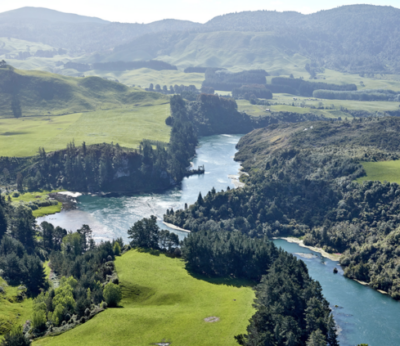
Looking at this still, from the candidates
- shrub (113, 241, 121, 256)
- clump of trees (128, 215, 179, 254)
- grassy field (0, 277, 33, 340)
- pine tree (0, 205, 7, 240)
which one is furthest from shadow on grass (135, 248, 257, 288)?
pine tree (0, 205, 7, 240)

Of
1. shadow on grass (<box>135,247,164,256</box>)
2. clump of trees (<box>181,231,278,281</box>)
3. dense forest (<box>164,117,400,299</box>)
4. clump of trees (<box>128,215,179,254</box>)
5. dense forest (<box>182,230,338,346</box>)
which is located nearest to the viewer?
dense forest (<box>182,230,338,346</box>)

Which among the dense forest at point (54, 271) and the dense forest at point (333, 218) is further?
the dense forest at point (333, 218)

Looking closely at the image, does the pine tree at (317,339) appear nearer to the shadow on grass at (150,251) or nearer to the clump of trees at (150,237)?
the shadow on grass at (150,251)

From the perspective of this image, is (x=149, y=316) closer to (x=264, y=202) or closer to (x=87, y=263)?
(x=87, y=263)

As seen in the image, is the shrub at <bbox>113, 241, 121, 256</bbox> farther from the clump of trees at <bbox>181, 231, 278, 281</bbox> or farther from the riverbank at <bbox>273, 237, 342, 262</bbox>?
the riverbank at <bbox>273, 237, 342, 262</bbox>

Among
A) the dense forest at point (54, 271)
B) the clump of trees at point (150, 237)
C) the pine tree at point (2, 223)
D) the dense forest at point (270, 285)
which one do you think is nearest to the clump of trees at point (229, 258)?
the dense forest at point (270, 285)

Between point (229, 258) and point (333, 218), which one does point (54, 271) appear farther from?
point (333, 218)

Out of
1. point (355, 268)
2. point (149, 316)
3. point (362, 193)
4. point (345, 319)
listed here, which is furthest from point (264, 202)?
point (149, 316)
